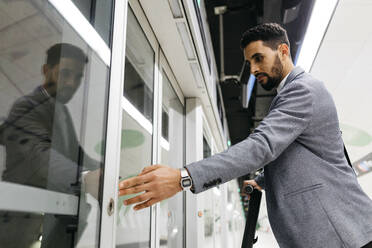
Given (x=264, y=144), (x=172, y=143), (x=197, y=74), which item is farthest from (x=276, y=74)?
(x=172, y=143)

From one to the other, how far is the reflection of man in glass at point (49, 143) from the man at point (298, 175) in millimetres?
246

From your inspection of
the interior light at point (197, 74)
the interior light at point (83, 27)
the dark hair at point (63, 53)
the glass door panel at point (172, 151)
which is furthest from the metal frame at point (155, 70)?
the dark hair at point (63, 53)

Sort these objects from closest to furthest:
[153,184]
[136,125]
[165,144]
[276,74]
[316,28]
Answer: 1. [153,184]
2. [276,74]
3. [136,125]
4. [165,144]
5. [316,28]

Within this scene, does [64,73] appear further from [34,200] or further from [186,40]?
[186,40]

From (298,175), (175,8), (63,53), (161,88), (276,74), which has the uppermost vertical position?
(175,8)

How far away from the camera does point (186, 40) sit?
2234 mm

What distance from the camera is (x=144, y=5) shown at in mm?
1861

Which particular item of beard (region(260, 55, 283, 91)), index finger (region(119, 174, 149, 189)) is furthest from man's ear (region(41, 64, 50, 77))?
beard (region(260, 55, 283, 91))

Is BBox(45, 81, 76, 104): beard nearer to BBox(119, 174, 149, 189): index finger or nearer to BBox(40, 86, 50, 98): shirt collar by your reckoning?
BBox(40, 86, 50, 98): shirt collar

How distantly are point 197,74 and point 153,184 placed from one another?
186 centimetres

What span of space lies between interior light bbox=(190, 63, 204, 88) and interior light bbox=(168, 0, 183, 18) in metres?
0.67

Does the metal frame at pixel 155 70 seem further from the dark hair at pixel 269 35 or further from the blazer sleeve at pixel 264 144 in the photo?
the blazer sleeve at pixel 264 144

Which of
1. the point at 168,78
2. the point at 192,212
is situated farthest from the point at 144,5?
the point at 192,212

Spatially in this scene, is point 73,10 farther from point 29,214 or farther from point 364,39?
point 364,39
